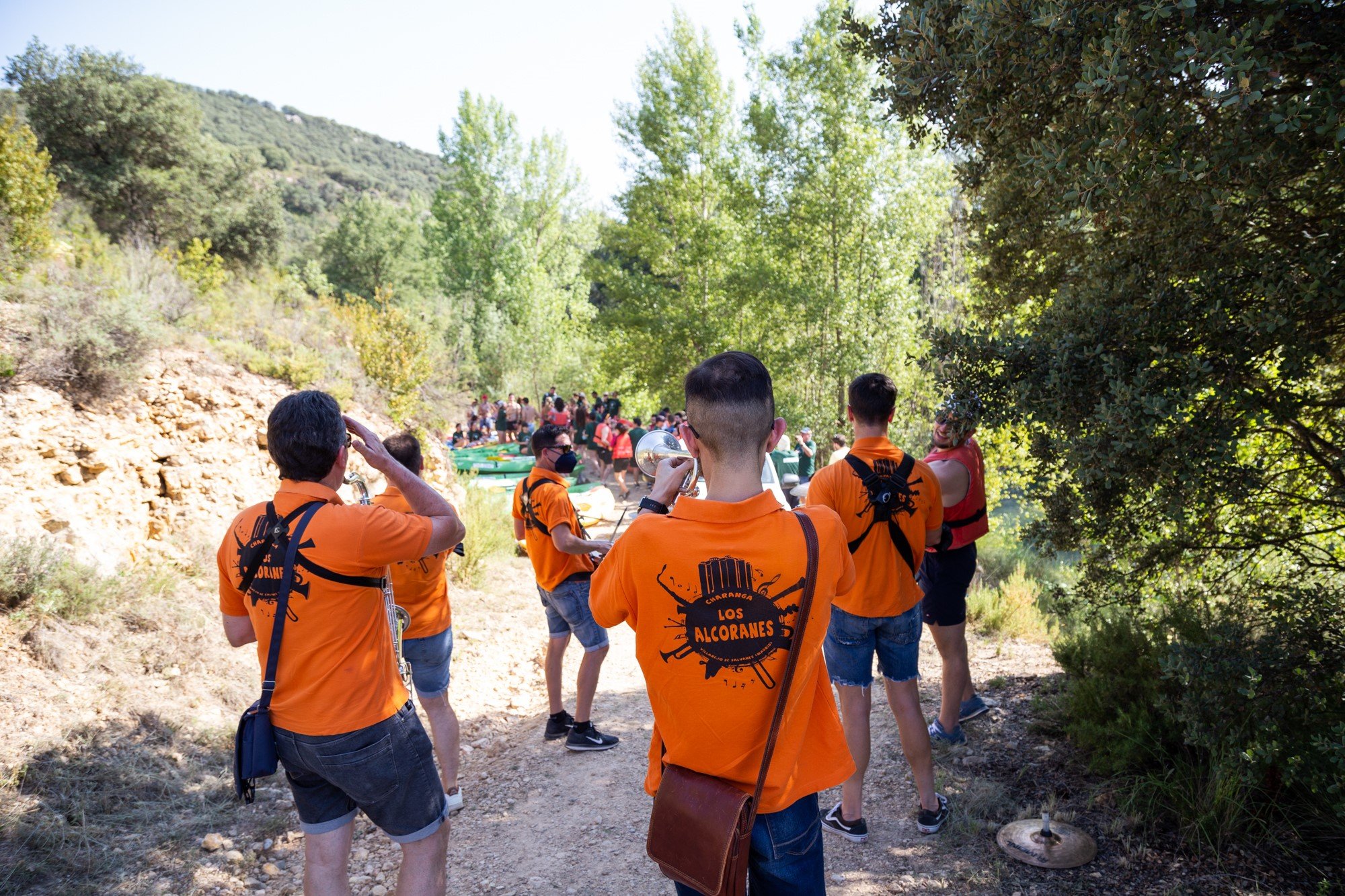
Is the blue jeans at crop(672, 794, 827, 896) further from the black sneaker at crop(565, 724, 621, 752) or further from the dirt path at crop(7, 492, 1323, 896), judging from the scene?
the black sneaker at crop(565, 724, 621, 752)

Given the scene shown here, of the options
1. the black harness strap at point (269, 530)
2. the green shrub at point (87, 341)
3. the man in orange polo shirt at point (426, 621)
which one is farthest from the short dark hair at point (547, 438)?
the green shrub at point (87, 341)

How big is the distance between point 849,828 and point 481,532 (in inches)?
252

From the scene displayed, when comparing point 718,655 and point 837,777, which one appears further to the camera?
point 837,777

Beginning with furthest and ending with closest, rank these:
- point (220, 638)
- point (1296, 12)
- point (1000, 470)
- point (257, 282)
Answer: point (257, 282) → point (1000, 470) → point (220, 638) → point (1296, 12)

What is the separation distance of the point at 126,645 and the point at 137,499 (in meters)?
2.07

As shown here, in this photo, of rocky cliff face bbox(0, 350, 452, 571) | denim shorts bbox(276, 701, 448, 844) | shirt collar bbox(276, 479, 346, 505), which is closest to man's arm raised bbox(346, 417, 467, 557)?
shirt collar bbox(276, 479, 346, 505)

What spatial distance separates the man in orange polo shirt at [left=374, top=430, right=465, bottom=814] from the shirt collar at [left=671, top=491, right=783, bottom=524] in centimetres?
231

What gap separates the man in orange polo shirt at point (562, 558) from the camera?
464cm

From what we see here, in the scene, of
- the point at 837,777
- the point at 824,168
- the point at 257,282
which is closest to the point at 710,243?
the point at 824,168

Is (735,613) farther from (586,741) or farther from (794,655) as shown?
(586,741)

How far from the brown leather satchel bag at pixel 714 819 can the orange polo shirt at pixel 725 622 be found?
0.10ft

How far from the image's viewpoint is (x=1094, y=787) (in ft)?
12.7

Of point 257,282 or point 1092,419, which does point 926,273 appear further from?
point 257,282

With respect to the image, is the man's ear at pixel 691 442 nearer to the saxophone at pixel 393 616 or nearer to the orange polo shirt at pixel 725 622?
the orange polo shirt at pixel 725 622
